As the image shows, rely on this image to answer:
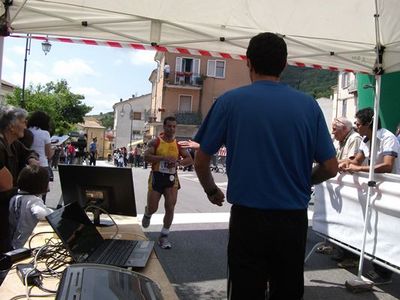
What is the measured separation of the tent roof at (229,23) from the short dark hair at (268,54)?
247cm

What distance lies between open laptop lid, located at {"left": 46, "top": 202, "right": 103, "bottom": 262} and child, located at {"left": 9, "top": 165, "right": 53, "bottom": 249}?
2.24ft

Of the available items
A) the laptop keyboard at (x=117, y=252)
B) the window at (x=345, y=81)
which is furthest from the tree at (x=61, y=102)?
the laptop keyboard at (x=117, y=252)

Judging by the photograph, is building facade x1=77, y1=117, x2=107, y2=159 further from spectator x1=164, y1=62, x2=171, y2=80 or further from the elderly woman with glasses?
the elderly woman with glasses

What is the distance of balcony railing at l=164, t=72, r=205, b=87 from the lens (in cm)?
4647

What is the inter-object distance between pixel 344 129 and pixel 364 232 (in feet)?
4.95

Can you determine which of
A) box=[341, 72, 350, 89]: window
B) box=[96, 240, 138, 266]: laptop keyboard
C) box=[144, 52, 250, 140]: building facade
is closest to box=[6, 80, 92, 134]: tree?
box=[144, 52, 250, 140]: building facade

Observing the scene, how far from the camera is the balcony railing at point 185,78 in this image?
152 feet

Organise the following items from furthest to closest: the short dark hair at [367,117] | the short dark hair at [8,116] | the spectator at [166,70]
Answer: the spectator at [166,70] < the short dark hair at [367,117] < the short dark hair at [8,116]

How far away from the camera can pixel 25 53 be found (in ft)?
94.1

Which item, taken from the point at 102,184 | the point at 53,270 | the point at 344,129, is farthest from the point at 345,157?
the point at 53,270

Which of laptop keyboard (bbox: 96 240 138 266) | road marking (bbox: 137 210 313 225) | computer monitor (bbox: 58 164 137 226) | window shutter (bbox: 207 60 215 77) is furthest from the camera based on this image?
window shutter (bbox: 207 60 215 77)

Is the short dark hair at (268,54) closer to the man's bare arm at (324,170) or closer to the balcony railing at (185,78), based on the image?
the man's bare arm at (324,170)

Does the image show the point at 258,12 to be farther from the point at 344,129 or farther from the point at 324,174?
the point at 324,174

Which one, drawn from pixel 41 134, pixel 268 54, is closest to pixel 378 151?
pixel 268 54
